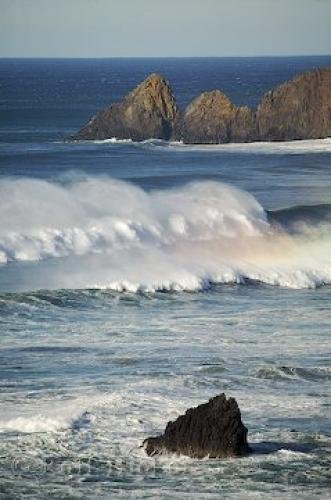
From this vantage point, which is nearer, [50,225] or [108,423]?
[108,423]

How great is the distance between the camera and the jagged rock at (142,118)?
73.2m

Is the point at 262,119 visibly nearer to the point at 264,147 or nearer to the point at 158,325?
the point at 264,147

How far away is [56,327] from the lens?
28.2 metres

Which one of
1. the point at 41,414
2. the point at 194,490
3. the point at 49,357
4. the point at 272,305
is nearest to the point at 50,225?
the point at 272,305

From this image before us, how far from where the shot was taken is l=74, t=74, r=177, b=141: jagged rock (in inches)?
2881

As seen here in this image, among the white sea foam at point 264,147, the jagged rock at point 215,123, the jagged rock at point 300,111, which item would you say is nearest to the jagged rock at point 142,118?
the jagged rock at point 215,123

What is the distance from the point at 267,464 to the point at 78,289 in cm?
1384

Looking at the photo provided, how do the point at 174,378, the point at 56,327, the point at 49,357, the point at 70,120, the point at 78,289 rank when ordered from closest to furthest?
1. the point at 174,378
2. the point at 49,357
3. the point at 56,327
4. the point at 78,289
5. the point at 70,120

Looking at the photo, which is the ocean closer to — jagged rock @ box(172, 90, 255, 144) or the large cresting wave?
the large cresting wave

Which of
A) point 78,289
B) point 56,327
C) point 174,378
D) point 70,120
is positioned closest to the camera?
point 174,378

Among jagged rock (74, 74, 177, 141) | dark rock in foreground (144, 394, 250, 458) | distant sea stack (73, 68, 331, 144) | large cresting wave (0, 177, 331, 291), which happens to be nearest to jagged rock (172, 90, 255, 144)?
distant sea stack (73, 68, 331, 144)

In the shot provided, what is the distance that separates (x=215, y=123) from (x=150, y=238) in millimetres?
32479

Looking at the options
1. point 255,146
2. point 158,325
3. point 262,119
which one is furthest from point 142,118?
point 158,325

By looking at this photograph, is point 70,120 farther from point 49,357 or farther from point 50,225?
point 49,357
